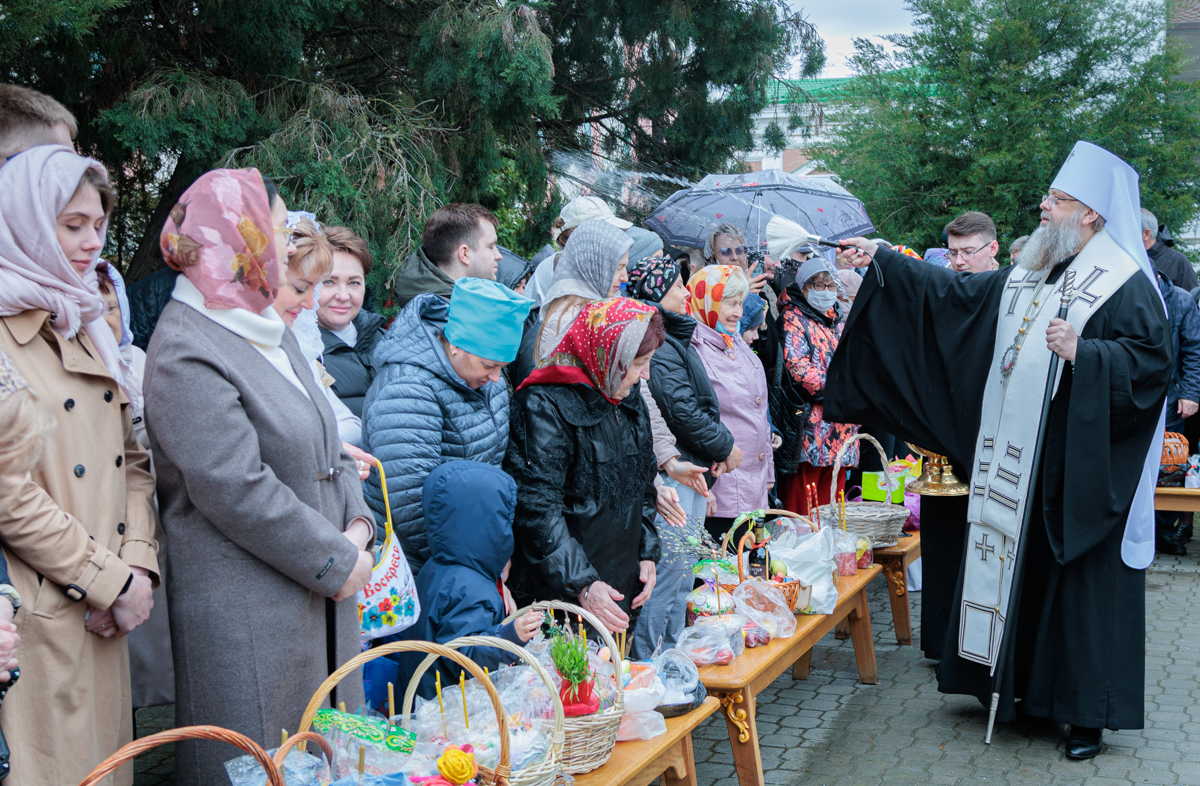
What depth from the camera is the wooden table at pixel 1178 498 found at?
7383 mm

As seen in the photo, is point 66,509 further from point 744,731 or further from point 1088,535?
point 1088,535

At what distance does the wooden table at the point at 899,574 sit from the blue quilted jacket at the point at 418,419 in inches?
110

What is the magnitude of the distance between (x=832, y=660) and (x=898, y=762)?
1373 mm

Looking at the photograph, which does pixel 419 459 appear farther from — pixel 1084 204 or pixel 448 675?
pixel 1084 204

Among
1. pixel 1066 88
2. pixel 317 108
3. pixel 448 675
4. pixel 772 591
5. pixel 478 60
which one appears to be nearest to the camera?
pixel 448 675

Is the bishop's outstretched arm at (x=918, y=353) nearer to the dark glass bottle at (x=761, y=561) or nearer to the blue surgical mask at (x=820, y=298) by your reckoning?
the dark glass bottle at (x=761, y=561)

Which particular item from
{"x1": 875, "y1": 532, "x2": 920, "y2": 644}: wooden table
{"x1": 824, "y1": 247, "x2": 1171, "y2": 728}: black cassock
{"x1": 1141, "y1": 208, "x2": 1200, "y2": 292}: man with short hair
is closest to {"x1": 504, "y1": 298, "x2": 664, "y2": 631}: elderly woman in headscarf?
{"x1": 824, "y1": 247, "x2": 1171, "y2": 728}: black cassock

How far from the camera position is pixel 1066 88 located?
14.0 metres

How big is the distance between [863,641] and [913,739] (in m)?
0.68

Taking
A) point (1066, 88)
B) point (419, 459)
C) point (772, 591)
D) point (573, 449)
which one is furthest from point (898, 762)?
point (1066, 88)

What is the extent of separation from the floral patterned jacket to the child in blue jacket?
3.45 meters

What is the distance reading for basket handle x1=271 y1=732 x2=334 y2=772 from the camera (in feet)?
6.23

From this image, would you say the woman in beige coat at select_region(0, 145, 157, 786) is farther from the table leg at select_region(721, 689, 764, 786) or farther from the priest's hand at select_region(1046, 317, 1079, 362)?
the priest's hand at select_region(1046, 317, 1079, 362)

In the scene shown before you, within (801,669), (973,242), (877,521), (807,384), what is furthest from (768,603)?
(973,242)
